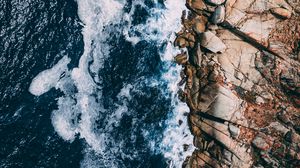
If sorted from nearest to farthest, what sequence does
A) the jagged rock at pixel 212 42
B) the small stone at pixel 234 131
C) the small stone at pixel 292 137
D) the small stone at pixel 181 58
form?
the small stone at pixel 292 137 < the small stone at pixel 234 131 < the jagged rock at pixel 212 42 < the small stone at pixel 181 58

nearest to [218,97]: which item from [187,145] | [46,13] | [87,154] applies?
[187,145]

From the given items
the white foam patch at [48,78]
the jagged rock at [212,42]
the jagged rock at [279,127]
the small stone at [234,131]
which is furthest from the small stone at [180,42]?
the jagged rock at [279,127]

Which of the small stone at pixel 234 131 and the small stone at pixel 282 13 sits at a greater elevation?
the small stone at pixel 282 13

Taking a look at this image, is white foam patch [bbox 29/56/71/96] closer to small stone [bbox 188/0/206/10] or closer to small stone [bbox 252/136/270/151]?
small stone [bbox 188/0/206/10]

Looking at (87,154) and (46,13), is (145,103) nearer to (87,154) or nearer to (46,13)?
(87,154)

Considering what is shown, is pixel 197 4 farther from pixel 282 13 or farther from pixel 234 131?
pixel 234 131

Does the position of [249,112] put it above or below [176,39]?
Result: below

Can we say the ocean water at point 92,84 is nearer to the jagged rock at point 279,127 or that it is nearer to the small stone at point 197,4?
the small stone at point 197,4
